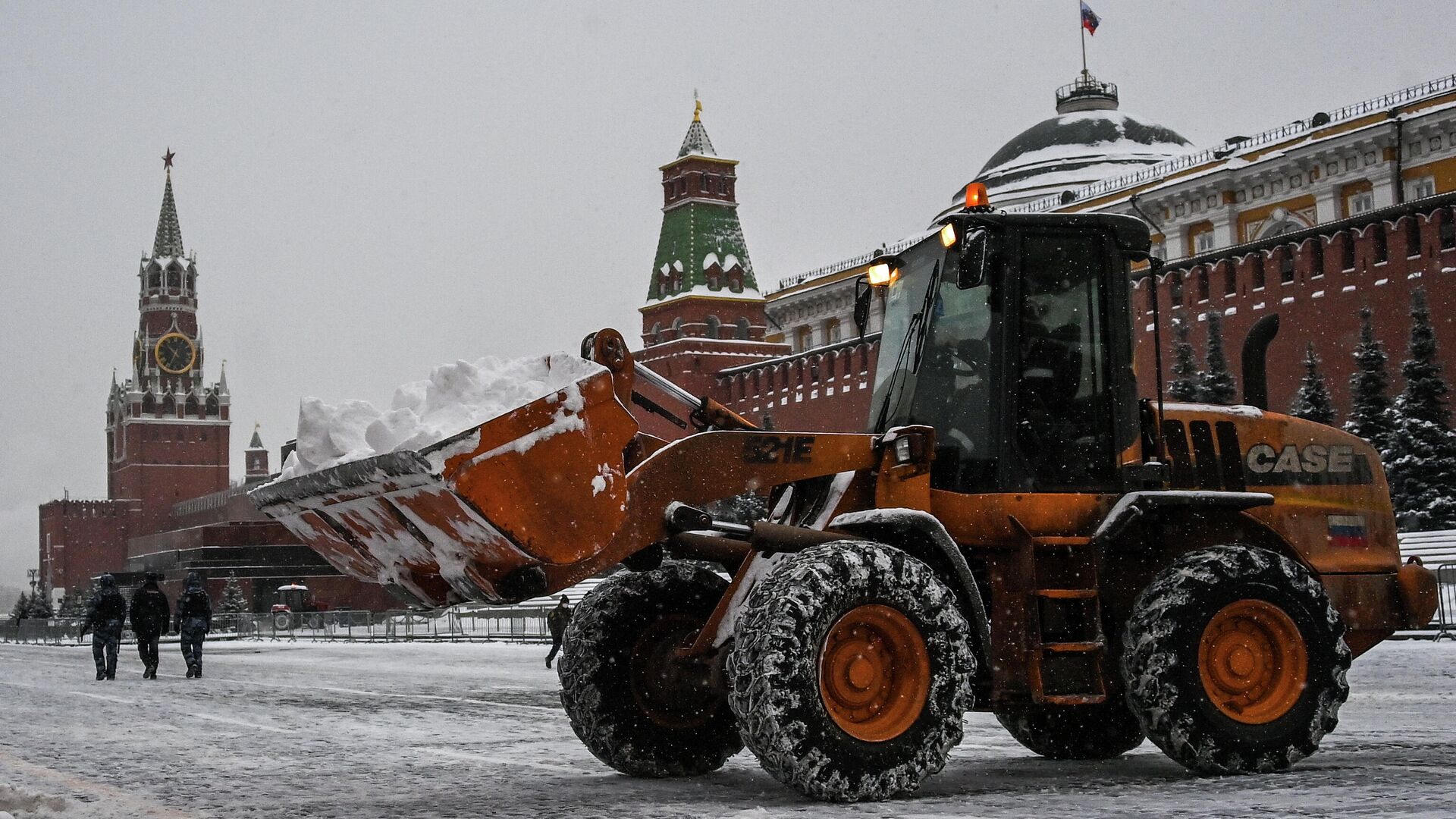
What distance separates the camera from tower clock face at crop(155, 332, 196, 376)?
144 metres

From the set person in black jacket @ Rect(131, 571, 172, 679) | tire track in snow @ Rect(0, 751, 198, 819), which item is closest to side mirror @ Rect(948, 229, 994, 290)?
tire track in snow @ Rect(0, 751, 198, 819)

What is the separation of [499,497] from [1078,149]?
65598 millimetres

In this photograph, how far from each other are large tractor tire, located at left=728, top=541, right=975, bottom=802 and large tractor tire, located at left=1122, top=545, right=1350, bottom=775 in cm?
91

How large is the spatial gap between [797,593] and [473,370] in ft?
5.03

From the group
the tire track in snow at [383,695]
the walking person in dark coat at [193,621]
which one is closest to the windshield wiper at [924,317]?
the tire track in snow at [383,695]

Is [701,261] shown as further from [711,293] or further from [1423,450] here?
[1423,450]

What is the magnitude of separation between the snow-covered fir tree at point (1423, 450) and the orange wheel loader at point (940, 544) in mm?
27518

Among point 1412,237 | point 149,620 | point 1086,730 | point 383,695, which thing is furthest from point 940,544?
point 1412,237

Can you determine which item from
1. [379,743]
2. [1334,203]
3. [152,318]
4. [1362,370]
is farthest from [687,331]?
[152,318]

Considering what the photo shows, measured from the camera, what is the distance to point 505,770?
323 inches

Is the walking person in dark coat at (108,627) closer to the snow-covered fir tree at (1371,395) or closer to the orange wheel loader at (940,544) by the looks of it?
the orange wheel loader at (940,544)

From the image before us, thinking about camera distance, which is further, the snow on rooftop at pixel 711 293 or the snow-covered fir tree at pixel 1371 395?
the snow on rooftop at pixel 711 293

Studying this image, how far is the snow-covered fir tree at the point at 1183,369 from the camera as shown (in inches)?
1617

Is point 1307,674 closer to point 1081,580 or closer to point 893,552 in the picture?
point 1081,580
